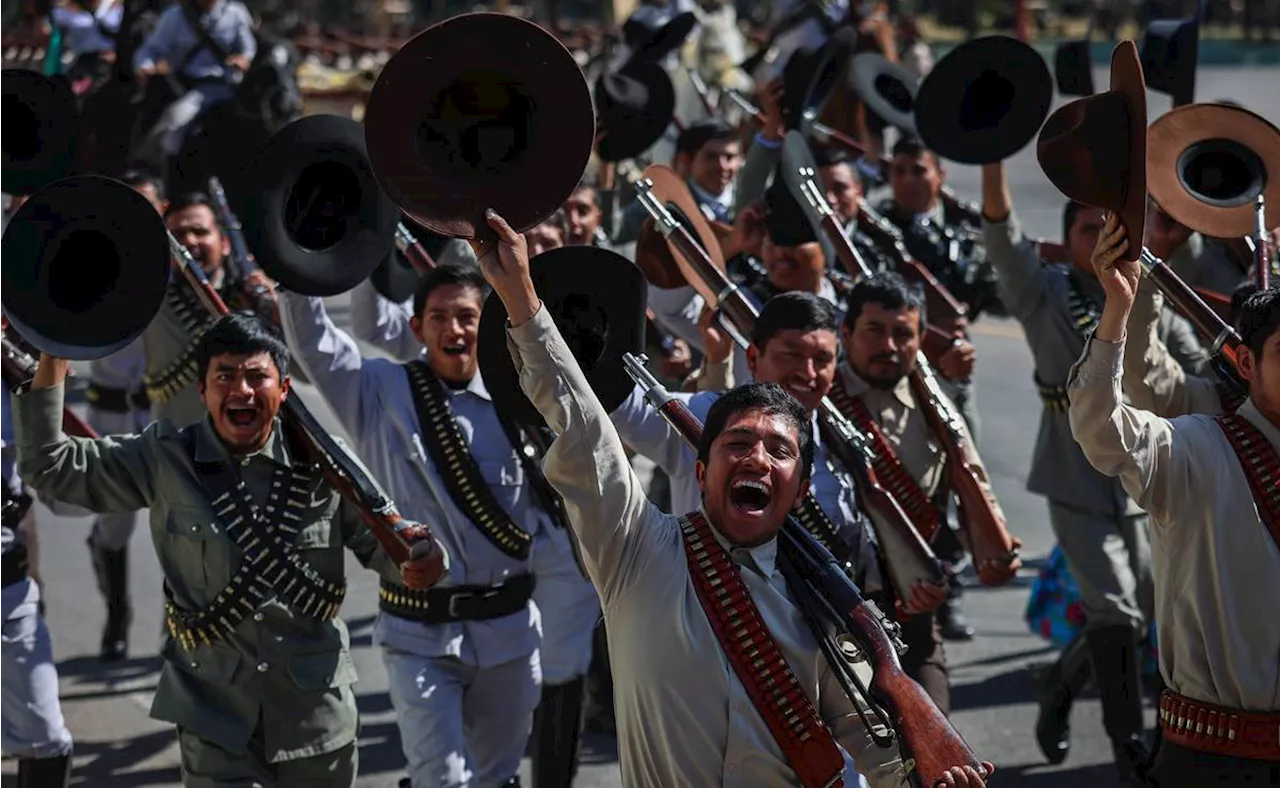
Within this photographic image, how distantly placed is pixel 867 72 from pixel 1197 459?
6633 mm

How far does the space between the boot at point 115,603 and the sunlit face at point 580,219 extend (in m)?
2.38

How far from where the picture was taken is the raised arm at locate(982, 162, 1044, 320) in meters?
7.46

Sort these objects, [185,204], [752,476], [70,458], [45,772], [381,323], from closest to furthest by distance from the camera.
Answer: [752,476] < [70,458] < [45,772] < [381,323] < [185,204]

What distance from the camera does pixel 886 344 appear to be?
661 cm

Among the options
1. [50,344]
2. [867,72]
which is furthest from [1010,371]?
[50,344]

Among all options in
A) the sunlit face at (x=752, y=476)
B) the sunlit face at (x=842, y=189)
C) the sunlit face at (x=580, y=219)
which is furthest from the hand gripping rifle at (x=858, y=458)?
the sunlit face at (x=842, y=189)

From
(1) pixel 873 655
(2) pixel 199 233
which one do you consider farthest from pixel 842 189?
(1) pixel 873 655

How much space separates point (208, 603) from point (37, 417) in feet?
2.24

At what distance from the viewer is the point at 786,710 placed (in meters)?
4.27

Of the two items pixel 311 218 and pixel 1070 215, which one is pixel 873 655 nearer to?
pixel 311 218

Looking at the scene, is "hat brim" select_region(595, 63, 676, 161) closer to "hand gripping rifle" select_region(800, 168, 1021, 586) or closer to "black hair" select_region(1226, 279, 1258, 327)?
"hand gripping rifle" select_region(800, 168, 1021, 586)

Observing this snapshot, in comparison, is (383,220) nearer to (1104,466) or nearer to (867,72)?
(1104,466)

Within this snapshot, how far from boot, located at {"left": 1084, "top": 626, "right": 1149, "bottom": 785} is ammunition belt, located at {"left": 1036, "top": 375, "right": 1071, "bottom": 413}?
0.84 meters

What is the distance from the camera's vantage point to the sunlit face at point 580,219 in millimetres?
8781
